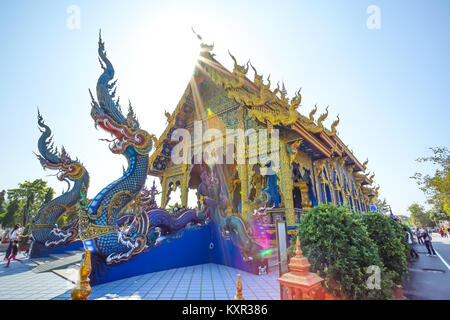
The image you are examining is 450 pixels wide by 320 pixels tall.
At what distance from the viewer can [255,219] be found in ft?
21.3

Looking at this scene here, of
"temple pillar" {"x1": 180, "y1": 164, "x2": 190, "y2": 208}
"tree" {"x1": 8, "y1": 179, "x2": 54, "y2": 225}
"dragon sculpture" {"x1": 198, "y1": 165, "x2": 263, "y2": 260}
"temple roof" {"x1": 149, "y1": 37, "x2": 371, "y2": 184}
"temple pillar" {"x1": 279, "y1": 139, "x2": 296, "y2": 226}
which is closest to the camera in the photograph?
"dragon sculpture" {"x1": 198, "y1": 165, "x2": 263, "y2": 260}

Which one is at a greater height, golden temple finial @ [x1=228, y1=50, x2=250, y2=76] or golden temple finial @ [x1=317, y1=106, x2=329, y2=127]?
golden temple finial @ [x1=228, y1=50, x2=250, y2=76]

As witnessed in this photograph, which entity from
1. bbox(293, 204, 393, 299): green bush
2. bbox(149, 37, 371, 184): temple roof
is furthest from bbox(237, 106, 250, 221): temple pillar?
bbox(293, 204, 393, 299): green bush

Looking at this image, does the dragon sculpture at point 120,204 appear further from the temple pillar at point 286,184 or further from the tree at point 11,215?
the tree at point 11,215

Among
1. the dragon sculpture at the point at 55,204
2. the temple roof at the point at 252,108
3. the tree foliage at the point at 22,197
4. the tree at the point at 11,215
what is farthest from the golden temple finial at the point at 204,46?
the tree at the point at 11,215

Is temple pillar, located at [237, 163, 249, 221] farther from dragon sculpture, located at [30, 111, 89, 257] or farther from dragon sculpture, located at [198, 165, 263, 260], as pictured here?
dragon sculpture, located at [30, 111, 89, 257]

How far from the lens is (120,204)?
17.0 ft

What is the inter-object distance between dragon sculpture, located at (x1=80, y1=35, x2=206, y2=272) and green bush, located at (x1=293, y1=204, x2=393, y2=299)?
3.81 metres

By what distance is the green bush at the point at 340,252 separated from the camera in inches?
105

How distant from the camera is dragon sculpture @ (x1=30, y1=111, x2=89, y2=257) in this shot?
7.91 meters

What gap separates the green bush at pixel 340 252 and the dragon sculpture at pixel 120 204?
3.81 m

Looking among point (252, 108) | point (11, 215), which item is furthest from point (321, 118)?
point (11, 215)

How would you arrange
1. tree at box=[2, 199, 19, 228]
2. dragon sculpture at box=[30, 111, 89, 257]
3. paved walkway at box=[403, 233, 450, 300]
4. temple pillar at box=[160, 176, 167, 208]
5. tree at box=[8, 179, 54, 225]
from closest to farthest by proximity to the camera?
1. paved walkway at box=[403, 233, 450, 300]
2. dragon sculpture at box=[30, 111, 89, 257]
3. temple pillar at box=[160, 176, 167, 208]
4. tree at box=[2, 199, 19, 228]
5. tree at box=[8, 179, 54, 225]
